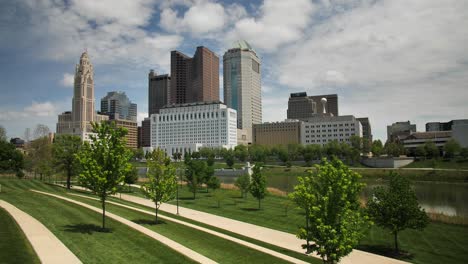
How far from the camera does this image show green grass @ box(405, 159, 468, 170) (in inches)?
5054

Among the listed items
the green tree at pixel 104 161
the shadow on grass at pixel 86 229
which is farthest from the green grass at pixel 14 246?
the green tree at pixel 104 161

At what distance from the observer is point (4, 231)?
23.6 meters

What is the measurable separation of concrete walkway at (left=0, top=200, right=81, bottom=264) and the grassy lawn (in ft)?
1.61

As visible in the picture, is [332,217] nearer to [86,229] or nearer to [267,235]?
[267,235]

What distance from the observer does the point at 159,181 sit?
119 ft

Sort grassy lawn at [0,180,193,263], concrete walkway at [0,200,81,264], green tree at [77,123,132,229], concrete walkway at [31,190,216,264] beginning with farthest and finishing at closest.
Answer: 1. green tree at [77,123,132,229]
2. concrete walkway at [31,190,216,264]
3. grassy lawn at [0,180,193,263]
4. concrete walkway at [0,200,81,264]

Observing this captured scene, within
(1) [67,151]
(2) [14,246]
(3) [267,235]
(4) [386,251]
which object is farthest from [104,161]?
(1) [67,151]

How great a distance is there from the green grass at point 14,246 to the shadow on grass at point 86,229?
346 centimetres

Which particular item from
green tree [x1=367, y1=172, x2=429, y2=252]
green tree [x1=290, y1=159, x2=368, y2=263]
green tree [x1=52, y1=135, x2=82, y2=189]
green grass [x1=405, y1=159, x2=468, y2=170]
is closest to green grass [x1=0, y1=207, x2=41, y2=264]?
green tree [x1=290, y1=159, x2=368, y2=263]

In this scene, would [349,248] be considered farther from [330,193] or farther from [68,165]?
[68,165]

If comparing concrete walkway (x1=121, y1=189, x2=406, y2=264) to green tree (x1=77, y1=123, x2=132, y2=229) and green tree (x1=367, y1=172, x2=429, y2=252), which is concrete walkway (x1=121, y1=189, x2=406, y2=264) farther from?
green tree (x1=77, y1=123, x2=132, y2=229)

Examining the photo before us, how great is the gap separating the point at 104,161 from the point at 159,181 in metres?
9.36

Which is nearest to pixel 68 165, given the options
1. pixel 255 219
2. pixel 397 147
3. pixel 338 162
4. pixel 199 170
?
pixel 199 170

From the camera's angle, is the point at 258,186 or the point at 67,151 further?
the point at 67,151
